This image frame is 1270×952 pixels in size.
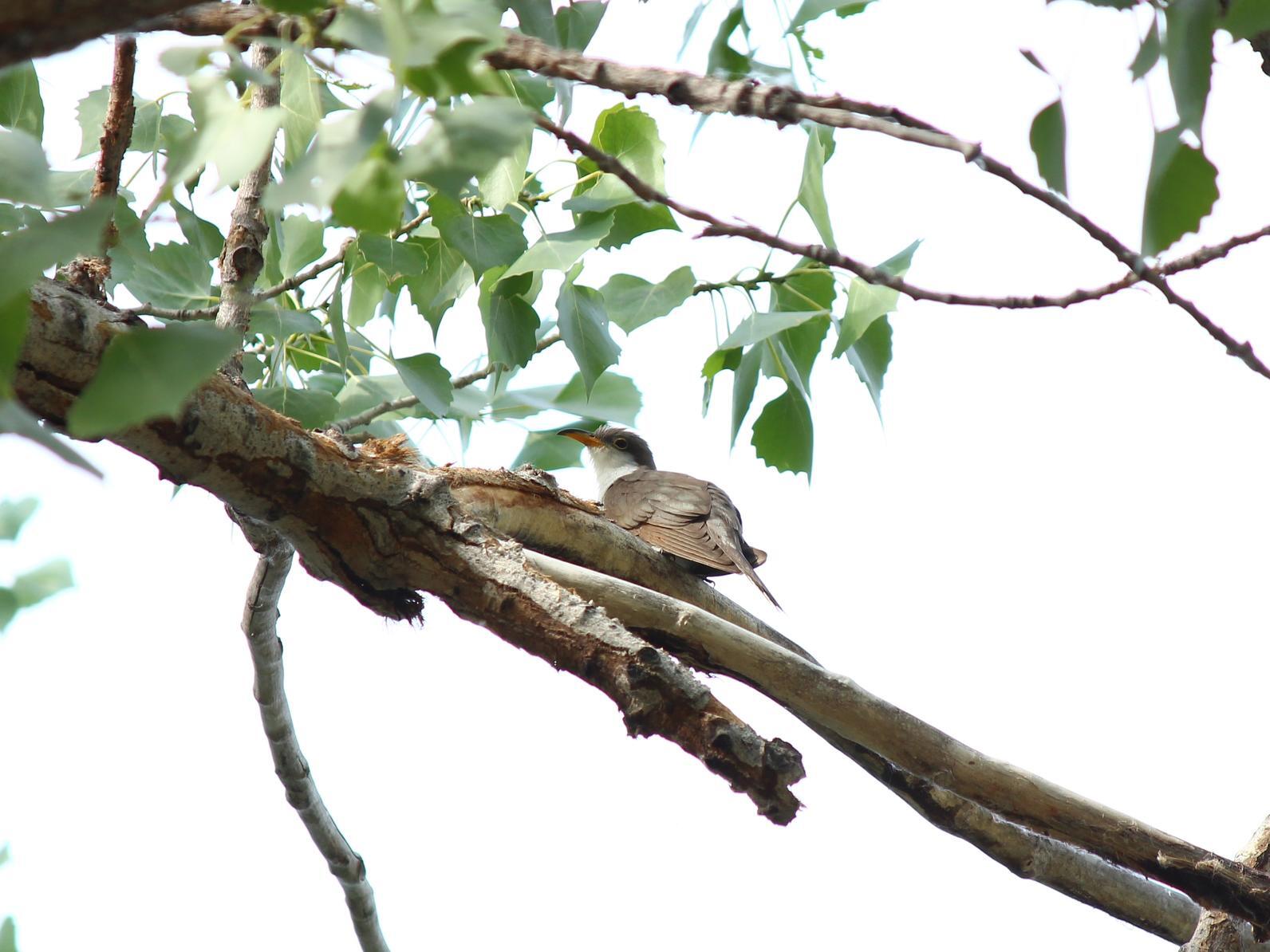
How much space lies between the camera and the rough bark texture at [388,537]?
214 centimetres

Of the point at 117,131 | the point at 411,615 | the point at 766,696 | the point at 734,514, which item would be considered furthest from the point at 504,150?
the point at 734,514

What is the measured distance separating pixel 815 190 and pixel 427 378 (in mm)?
1343

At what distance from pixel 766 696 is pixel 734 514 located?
9.08 feet

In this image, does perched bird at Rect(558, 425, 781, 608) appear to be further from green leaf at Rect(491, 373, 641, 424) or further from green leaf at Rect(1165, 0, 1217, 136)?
green leaf at Rect(1165, 0, 1217, 136)

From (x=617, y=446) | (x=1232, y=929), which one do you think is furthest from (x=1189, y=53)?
(x=617, y=446)

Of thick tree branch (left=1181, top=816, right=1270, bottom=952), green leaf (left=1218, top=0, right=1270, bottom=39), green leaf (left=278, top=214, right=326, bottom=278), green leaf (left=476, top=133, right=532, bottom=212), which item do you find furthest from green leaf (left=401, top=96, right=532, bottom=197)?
thick tree branch (left=1181, top=816, right=1270, bottom=952)

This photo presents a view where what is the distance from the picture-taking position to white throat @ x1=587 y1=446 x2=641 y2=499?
315 inches

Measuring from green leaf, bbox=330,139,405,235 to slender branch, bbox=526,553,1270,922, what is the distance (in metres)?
1.37

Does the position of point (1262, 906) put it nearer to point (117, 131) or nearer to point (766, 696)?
point (766, 696)

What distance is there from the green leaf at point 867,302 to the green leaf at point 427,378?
126cm

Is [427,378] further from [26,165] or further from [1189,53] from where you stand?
[1189,53]

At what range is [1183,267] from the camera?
A: 1718 millimetres

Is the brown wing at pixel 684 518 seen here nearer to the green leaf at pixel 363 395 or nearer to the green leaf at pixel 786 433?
the green leaf at pixel 786 433

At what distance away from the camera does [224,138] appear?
1250mm
